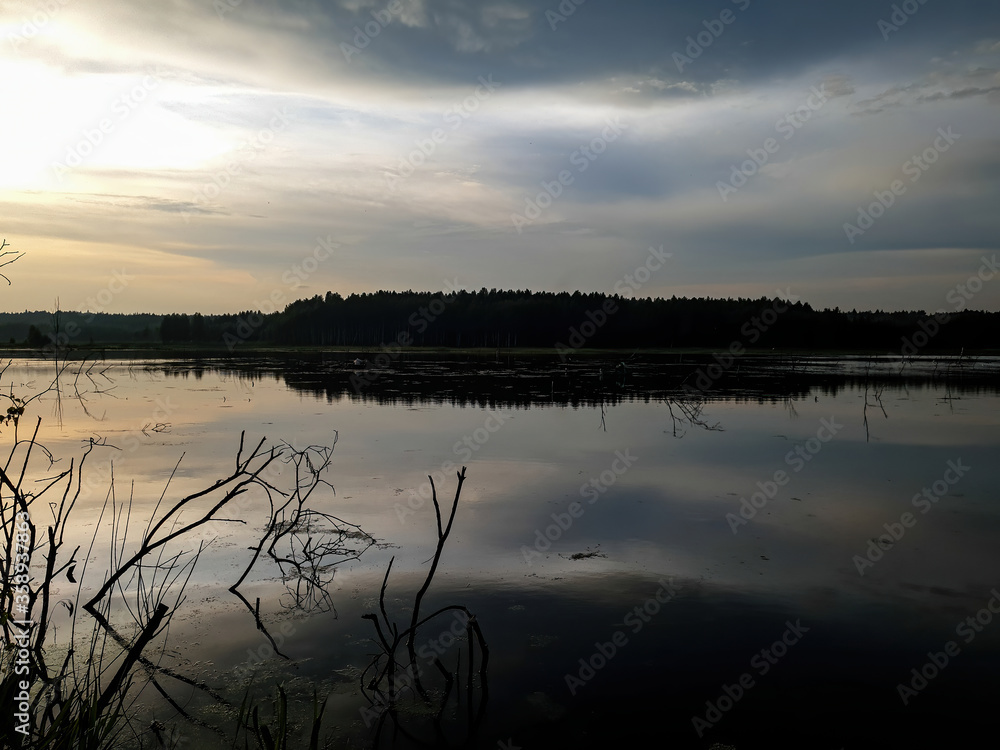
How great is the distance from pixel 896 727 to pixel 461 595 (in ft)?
13.0

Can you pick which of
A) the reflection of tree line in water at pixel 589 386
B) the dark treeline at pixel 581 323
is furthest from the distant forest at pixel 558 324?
the reflection of tree line in water at pixel 589 386

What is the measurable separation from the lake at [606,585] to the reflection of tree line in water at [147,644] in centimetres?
6

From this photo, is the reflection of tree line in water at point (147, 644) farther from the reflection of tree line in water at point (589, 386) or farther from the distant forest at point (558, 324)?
the distant forest at point (558, 324)

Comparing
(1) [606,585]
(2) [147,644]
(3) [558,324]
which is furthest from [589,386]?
(3) [558,324]

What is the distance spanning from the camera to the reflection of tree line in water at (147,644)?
337 cm

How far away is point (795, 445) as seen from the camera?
16.6 meters

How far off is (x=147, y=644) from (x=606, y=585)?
181 inches

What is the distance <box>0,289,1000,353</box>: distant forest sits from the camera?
111125 millimetres

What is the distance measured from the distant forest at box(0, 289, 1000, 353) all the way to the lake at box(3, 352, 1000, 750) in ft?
327

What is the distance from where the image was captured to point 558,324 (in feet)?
412

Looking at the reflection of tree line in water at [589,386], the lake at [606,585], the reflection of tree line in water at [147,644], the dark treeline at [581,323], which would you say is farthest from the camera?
the dark treeline at [581,323]

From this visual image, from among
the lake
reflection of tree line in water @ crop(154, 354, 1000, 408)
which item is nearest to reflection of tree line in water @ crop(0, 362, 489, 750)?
the lake

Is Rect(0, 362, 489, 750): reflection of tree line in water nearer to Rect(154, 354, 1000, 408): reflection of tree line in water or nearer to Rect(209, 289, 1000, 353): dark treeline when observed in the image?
Rect(154, 354, 1000, 408): reflection of tree line in water

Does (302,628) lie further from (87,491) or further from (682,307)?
(682,307)
